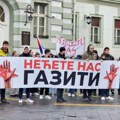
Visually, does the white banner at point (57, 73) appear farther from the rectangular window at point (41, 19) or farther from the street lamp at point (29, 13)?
the rectangular window at point (41, 19)

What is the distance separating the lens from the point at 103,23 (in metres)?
32.9

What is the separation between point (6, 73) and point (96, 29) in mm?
17874

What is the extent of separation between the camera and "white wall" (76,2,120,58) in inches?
1246

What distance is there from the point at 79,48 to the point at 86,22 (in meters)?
9.42

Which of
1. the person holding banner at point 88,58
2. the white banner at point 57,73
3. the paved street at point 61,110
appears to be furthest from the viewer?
the person holding banner at point 88,58

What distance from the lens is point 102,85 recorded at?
55.6 ft

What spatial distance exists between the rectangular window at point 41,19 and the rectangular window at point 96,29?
4.53m

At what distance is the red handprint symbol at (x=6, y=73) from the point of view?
15430mm

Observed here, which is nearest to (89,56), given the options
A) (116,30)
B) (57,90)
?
(57,90)

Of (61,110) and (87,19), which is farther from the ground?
(87,19)

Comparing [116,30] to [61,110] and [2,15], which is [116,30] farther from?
[61,110]

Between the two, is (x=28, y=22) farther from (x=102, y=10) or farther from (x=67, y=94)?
(x=67, y=94)

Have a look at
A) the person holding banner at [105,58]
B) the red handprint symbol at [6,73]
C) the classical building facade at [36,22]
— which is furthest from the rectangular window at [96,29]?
the red handprint symbol at [6,73]

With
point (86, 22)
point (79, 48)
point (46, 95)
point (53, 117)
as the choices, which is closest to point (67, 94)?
point (46, 95)
